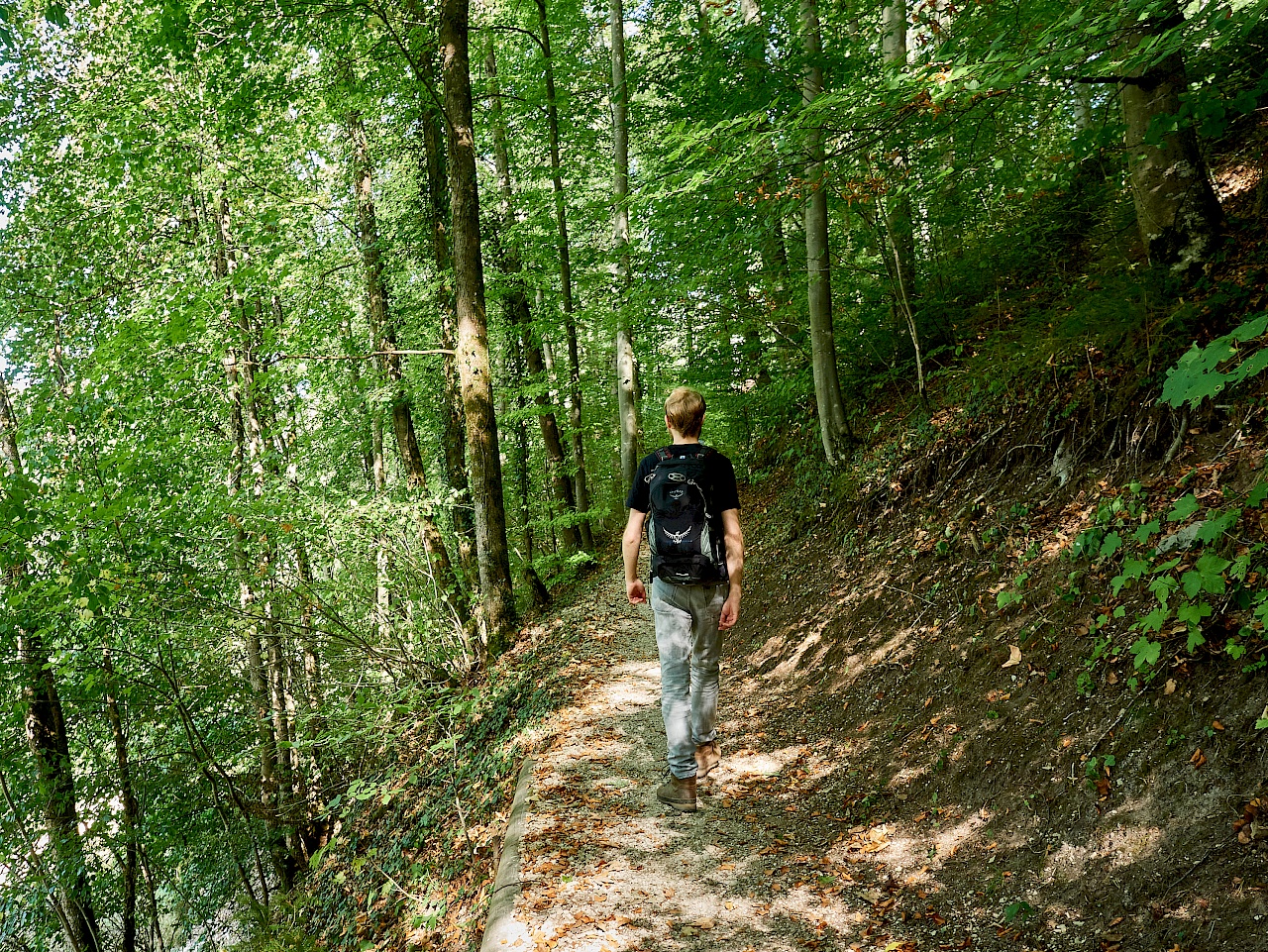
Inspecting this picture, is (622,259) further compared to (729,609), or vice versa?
(622,259)

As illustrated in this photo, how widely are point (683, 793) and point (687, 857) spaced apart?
450 mm

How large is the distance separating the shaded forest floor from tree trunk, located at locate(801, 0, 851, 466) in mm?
2292

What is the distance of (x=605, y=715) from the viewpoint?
6.63 metres

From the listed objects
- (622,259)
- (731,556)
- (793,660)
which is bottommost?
(793,660)

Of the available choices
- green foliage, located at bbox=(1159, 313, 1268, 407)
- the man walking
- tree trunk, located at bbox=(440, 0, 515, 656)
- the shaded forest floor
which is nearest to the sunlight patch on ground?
the shaded forest floor

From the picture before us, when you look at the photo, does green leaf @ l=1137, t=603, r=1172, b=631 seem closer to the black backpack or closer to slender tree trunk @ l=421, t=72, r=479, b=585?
the black backpack

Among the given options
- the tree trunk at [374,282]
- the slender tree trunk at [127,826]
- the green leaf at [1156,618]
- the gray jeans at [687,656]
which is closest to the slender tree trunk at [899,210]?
the gray jeans at [687,656]

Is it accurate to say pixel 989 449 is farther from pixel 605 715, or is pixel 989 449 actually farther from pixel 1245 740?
pixel 605 715

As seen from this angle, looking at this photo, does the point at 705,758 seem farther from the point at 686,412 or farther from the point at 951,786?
the point at 686,412

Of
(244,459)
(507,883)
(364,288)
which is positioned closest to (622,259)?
(364,288)

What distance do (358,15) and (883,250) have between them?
6.92 meters

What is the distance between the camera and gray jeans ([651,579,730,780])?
435 centimetres

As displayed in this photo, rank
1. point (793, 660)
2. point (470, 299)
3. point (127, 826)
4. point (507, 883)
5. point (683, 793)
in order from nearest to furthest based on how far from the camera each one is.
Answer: point (507, 883), point (683, 793), point (793, 660), point (470, 299), point (127, 826)

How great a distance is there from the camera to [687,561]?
427 cm
